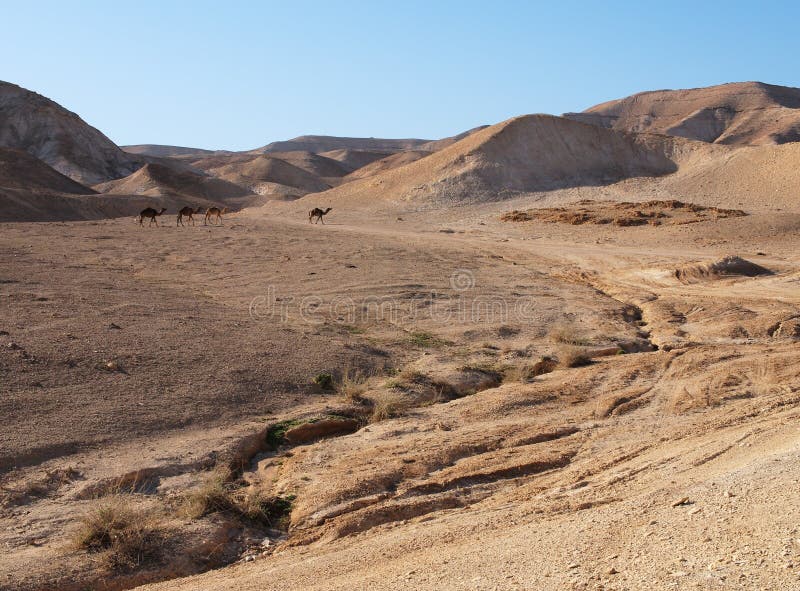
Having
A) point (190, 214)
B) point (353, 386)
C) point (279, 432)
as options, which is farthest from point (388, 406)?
point (190, 214)

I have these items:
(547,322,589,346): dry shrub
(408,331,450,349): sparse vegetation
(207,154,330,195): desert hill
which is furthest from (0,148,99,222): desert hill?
(547,322,589,346): dry shrub

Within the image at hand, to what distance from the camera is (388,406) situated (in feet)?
33.7

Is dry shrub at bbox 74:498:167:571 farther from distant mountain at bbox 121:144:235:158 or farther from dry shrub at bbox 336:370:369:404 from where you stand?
distant mountain at bbox 121:144:235:158

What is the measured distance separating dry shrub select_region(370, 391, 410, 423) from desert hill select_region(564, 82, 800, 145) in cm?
8724

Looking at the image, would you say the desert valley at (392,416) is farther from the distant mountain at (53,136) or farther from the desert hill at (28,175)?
the distant mountain at (53,136)

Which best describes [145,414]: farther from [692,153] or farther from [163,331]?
[692,153]

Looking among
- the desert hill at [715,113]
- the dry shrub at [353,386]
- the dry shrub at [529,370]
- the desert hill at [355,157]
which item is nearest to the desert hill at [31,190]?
the dry shrub at [353,386]

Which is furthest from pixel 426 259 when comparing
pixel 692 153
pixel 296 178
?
pixel 296 178

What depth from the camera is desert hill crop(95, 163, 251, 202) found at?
6206 centimetres

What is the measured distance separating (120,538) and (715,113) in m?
111

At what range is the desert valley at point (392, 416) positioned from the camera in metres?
5.82

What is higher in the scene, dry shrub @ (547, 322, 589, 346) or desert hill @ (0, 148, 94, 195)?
desert hill @ (0, 148, 94, 195)

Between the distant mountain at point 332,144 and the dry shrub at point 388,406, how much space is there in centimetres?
16509

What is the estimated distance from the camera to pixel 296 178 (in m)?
85.9
